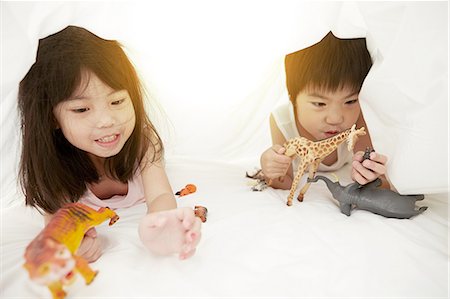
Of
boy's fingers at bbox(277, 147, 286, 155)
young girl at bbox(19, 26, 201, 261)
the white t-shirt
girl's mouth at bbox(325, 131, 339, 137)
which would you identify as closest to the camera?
young girl at bbox(19, 26, 201, 261)

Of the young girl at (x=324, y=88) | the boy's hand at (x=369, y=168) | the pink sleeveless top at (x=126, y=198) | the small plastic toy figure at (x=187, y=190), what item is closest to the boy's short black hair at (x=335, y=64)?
the young girl at (x=324, y=88)

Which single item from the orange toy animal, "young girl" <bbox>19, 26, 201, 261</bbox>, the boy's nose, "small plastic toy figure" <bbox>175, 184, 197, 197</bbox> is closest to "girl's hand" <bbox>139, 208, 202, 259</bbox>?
"young girl" <bbox>19, 26, 201, 261</bbox>

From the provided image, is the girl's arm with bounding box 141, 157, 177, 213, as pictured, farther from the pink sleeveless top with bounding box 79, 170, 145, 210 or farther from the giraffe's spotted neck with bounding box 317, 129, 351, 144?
the giraffe's spotted neck with bounding box 317, 129, 351, 144

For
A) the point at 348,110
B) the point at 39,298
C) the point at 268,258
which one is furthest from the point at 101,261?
the point at 348,110

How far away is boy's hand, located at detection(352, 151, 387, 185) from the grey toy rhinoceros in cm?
3

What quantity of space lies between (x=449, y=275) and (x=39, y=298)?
67 centimetres

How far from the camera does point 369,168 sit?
91 cm

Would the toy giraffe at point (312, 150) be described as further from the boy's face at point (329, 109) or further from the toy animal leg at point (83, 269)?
the toy animal leg at point (83, 269)

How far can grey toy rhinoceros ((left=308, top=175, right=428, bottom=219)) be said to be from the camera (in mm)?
901

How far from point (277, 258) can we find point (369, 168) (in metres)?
0.29

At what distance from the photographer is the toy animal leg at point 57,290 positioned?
62 centimetres

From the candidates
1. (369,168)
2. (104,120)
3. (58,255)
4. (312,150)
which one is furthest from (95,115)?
(369,168)

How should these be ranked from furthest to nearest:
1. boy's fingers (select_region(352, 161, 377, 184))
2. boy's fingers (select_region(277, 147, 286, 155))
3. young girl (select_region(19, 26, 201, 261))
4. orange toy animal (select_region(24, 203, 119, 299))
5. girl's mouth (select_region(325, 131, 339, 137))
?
girl's mouth (select_region(325, 131, 339, 137)) → boy's fingers (select_region(277, 147, 286, 155)) → boy's fingers (select_region(352, 161, 377, 184)) → young girl (select_region(19, 26, 201, 261)) → orange toy animal (select_region(24, 203, 119, 299))

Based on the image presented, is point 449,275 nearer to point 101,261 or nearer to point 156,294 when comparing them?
point 156,294
